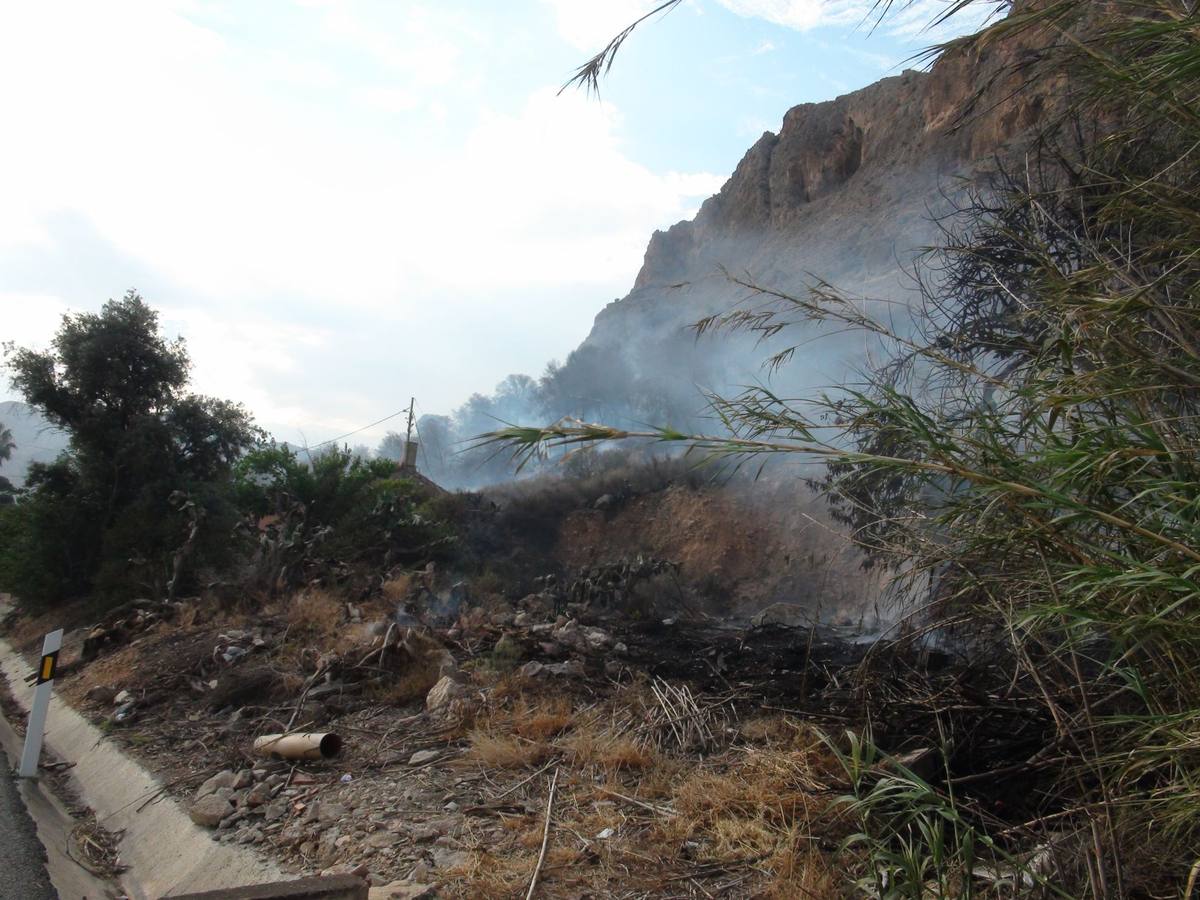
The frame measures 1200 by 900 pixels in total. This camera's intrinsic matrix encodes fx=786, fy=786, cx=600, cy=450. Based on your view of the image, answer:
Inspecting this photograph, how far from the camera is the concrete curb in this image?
4508 mm

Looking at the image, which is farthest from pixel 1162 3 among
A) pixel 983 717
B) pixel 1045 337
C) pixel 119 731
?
pixel 119 731

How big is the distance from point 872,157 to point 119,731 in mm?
38672

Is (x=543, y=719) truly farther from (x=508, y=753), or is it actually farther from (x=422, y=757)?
(x=422, y=757)

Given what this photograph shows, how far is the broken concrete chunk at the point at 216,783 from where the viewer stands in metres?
5.55

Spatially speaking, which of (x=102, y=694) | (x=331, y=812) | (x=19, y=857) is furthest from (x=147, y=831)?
(x=102, y=694)

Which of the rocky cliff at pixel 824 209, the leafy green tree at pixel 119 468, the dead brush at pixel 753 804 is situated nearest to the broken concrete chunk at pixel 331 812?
the dead brush at pixel 753 804

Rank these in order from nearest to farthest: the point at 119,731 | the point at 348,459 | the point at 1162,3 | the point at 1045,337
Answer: the point at 1162,3, the point at 1045,337, the point at 119,731, the point at 348,459

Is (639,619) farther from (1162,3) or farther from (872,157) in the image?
(872,157)

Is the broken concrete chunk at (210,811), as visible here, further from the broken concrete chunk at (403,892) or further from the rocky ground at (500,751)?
the broken concrete chunk at (403,892)

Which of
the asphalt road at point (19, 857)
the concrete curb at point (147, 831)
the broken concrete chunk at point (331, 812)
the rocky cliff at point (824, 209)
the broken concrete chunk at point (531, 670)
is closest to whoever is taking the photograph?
the asphalt road at point (19, 857)

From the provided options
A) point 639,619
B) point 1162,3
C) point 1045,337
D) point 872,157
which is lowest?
point 639,619

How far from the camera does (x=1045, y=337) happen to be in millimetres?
3617

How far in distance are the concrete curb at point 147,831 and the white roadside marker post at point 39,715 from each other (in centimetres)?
40

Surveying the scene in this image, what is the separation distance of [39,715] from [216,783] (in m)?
2.13
